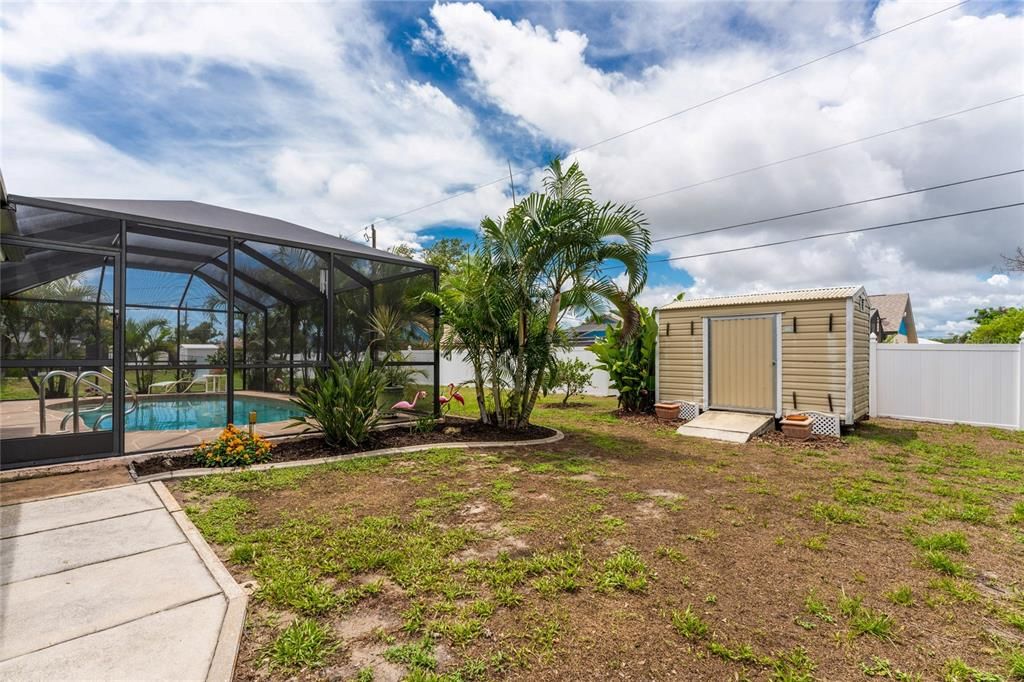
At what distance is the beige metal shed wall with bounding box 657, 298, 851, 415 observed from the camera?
6750 millimetres

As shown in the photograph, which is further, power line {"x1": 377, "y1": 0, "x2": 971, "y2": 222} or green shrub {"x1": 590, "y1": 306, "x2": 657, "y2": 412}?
green shrub {"x1": 590, "y1": 306, "x2": 657, "y2": 412}

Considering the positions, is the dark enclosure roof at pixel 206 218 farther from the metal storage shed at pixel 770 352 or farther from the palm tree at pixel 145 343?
the metal storage shed at pixel 770 352

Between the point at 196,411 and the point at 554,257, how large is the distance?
17.3ft

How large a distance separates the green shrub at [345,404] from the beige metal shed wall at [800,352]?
5541 mm

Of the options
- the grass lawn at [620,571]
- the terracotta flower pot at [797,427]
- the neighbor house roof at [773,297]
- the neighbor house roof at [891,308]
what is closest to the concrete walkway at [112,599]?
the grass lawn at [620,571]

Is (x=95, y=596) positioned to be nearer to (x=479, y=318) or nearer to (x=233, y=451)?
(x=233, y=451)

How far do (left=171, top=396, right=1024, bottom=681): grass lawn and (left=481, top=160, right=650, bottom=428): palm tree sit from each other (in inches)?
90.5

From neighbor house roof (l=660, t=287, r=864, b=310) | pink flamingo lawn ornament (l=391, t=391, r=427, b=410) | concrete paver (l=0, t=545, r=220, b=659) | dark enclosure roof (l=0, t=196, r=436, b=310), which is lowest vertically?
concrete paver (l=0, t=545, r=220, b=659)

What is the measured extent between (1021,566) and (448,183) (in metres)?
17.2

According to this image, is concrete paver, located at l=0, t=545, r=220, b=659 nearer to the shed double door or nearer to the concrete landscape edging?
the concrete landscape edging

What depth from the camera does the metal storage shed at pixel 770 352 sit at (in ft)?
22.2

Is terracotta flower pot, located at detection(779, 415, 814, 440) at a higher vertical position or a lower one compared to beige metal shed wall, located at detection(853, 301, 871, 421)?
lower

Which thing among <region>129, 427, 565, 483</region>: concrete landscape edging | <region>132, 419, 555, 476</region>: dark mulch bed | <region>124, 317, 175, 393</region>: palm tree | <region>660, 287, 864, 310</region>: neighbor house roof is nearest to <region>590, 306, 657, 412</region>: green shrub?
<region>660, 287, 864, 310</region>: neighbor house roof

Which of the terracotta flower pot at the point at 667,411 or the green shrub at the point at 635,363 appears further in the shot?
the green shrub at the point at 635,363
